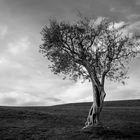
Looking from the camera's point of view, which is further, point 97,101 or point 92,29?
point 92,29

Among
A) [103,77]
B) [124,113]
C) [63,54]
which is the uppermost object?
[63,54]

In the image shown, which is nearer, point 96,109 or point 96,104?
point 96,109

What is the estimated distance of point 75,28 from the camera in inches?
1470

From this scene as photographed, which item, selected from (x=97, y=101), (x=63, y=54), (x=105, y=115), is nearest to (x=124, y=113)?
(x=105, y=115)

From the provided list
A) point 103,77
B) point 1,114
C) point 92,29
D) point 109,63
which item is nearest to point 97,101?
point 103,77

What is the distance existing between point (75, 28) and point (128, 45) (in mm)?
8547

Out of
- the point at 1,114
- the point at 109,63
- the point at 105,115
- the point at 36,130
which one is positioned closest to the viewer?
the point at 36,130

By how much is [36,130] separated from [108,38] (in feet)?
56.2

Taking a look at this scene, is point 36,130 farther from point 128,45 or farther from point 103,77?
point 128,45

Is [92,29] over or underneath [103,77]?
over

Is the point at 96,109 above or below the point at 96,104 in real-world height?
below

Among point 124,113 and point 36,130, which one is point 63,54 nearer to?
point 36,130

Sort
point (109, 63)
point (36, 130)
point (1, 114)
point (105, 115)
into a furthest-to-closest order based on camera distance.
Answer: point (105, 115) → point (1, 114) → point (109, 63) → point (36, 130)

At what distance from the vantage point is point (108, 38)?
36.7 meters
